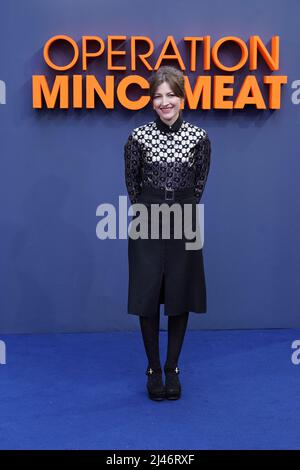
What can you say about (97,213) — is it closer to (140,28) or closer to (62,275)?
(62,275)

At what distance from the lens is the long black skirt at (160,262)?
271cm

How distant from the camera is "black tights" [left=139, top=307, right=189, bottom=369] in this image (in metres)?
2.78

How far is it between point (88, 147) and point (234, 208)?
105 centimetres

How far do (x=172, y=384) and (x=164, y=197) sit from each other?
923 millimetres

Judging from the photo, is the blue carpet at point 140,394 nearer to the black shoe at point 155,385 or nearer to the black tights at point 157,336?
the black shoe at point 155,385

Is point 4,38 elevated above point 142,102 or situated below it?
above

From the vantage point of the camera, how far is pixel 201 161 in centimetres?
274

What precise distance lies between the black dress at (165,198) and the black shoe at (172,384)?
1.07 ft

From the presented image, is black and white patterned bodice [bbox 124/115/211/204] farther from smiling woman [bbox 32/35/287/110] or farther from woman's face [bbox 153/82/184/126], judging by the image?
smiling woman [bbox 32/35/287/110]

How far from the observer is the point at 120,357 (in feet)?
11.0

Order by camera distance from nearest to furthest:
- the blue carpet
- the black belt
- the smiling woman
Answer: the blue carpet → the black belt → the smiling woman

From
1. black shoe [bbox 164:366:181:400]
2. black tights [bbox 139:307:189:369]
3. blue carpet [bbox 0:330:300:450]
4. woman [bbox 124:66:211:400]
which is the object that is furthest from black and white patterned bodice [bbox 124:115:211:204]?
blue carpet [bbox 0:330:300:450]

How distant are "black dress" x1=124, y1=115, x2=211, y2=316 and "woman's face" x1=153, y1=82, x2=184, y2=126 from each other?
2.5 inches

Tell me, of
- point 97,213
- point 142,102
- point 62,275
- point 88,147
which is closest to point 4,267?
point 62,275
